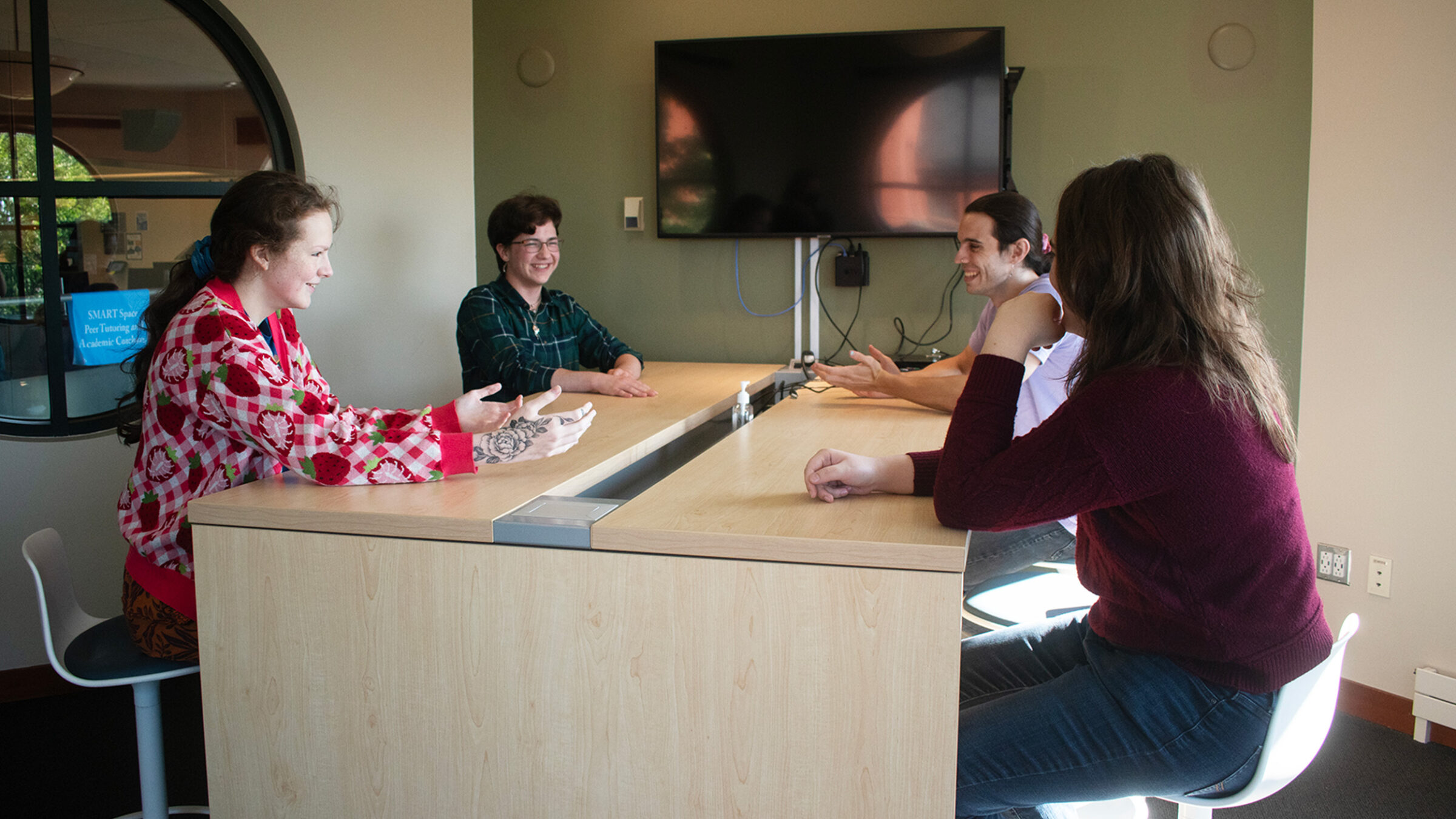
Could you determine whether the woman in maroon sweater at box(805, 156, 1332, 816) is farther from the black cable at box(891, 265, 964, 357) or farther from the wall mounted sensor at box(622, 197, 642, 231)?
the wall mounted sensor at box(622, 197, 642, 231)

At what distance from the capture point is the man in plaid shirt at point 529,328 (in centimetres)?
281

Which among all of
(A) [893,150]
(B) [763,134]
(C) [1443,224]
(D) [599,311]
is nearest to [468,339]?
(D) [599,311]

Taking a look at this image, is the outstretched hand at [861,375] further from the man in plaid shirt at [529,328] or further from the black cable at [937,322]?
the black cable at [937,322]

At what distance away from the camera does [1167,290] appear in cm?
118

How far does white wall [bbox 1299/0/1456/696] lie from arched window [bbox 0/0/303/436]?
304cm

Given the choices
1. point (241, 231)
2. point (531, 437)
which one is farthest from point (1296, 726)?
point (241, 231)

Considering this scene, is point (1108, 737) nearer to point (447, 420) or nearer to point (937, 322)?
point (447, 420)

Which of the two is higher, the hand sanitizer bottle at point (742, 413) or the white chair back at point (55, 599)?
the hand sanitizer bottle at point (742, 413)

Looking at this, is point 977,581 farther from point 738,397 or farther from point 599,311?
point 599,311

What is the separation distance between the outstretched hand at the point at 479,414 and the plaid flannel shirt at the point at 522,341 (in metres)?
0.97

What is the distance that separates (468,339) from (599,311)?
885 millimetres

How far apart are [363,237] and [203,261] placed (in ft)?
5.12

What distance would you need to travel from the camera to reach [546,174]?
3.72m

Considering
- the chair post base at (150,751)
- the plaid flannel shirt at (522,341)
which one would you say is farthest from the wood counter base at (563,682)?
the plaid flannel shirt at (522,341)
